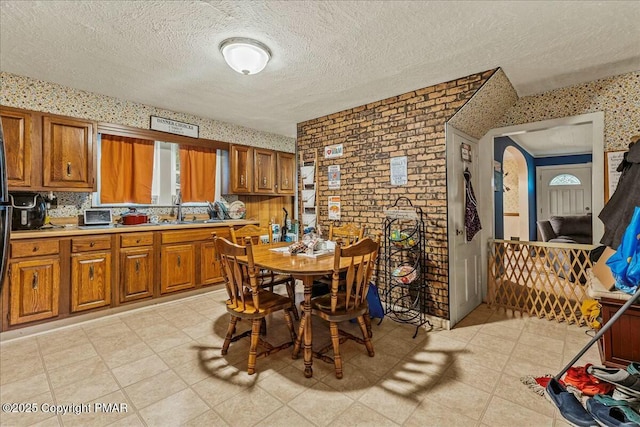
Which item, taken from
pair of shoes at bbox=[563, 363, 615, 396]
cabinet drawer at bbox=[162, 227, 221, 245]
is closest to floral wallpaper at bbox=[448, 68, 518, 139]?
pair of shoes at bbox=[563, 363, 615, 396]

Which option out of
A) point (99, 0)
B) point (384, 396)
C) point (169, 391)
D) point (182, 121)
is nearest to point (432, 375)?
point (384, 396)

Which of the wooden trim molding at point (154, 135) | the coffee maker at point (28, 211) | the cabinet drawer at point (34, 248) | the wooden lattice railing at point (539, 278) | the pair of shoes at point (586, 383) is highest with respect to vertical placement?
the wooden trim molding at point (154, 135)

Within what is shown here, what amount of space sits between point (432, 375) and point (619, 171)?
2475 millimetres

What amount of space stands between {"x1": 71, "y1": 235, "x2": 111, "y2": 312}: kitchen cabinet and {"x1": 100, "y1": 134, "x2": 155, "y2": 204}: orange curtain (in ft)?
2.57

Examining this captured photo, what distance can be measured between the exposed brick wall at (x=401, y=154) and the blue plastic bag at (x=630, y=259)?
3.99 ft

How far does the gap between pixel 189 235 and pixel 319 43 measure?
271cm

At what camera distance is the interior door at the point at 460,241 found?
2996mm

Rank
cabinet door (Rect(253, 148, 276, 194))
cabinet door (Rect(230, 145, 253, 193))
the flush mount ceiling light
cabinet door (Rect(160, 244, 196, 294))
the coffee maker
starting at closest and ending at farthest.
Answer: the flush mount ceiling light < the coffee maker < cabinet door (Rect(160, 244, 196, 294)) < cabinet door (Rect(230, 145, 253, 193)) < cabinet door (Rect(253, 148, 276, 194))

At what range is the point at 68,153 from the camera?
313 centimetres

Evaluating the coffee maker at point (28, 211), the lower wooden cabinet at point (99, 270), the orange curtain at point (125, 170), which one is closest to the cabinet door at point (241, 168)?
the lower wooden cabinet at point (99, 270)

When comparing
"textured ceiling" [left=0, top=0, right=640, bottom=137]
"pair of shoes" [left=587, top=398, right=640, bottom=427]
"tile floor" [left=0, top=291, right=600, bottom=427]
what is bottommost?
"tile floor" [left=0, top=291, right=600, bottom=427]

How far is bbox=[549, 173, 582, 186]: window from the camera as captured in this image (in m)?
7.24

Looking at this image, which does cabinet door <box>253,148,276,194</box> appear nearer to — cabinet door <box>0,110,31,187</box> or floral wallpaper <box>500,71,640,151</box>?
cabinet door <box>0,110,31,187</box>

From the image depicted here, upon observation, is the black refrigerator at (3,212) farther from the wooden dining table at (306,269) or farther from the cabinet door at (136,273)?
the cabinet door at (136,273)
